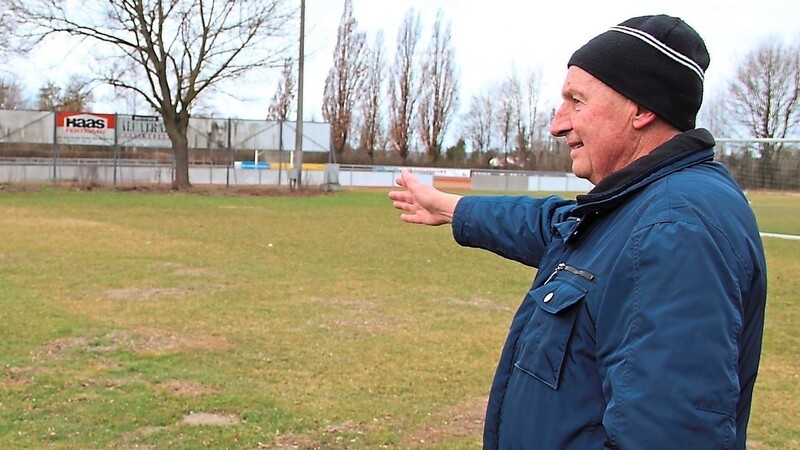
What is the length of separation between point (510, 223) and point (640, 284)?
3.73 ft

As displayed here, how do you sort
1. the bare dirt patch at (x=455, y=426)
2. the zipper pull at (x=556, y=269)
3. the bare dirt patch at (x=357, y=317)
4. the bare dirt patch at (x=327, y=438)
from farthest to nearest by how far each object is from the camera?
the bare dirt patch at (x=357, y=317) < the bare dirt patch at (x=455, y=426) < the bare dirt patch at (x=327, y=438) < the zipper pull at (x=556, y=269)

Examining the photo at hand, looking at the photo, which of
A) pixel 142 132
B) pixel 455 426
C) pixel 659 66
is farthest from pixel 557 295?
pixel 142 132

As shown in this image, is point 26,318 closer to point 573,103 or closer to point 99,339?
point 99,339

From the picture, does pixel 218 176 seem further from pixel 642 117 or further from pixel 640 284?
pixel 640 284

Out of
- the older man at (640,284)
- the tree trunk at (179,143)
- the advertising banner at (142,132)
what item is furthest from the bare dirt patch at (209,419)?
the advertising banner at (142,132)

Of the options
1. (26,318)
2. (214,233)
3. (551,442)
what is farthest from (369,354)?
(214,233)

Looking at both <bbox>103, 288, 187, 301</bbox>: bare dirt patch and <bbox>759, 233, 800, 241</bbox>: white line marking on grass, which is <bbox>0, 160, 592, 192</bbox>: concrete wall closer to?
<bbox>759, 233, 800, 241</bbox>: white line marking on grass

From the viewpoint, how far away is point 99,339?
704 centimetres

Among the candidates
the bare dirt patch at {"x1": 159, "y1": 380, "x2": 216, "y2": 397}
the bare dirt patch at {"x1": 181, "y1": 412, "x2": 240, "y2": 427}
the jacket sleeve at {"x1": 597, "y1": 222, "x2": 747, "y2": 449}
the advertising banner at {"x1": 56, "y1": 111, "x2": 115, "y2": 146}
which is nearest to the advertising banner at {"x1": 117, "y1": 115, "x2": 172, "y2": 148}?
the advertising banner at {"x1": 56, "y1": 111, "x2": 115, "y2": 146}

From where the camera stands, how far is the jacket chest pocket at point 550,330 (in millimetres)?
1650

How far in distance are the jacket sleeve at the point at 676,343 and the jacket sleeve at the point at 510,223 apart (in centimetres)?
97

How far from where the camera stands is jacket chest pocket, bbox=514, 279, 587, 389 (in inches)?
65.0

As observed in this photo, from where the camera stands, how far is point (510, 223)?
8.55ft

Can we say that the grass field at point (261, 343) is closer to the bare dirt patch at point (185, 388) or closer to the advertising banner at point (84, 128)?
the bare dirt patch at point (185, 388)
